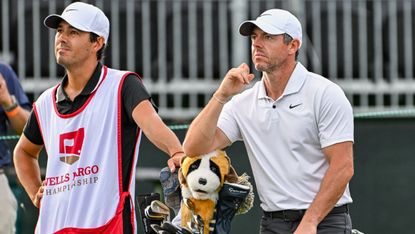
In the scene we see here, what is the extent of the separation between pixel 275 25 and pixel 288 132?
55 centimetres

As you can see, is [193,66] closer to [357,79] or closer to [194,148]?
[357,79]

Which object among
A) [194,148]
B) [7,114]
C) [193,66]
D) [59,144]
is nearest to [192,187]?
[194,148]

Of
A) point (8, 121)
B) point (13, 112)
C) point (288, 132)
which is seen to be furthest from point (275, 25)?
point (8, 121)

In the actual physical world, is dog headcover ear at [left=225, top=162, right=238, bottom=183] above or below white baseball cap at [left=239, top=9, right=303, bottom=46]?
below

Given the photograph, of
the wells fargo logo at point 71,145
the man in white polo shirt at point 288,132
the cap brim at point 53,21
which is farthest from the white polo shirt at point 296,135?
the cap brim at point 53,21

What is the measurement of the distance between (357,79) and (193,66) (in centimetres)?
157

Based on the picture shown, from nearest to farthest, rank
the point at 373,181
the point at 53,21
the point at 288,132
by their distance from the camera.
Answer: the point at 288,132 < the point at 53,21 < the point at 373,181

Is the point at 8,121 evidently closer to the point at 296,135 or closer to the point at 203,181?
the point at 203,181

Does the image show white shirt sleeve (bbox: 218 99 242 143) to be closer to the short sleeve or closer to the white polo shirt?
the white polo shirt

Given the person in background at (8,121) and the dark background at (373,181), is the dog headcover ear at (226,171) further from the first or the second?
the dark background at (373,181)

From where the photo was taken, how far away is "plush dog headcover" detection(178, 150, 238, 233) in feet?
22.6

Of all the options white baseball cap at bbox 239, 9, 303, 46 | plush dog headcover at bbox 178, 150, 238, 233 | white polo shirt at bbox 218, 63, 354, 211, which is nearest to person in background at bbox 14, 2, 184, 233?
plush dog headcover at bbox 178, 150, 238, 233

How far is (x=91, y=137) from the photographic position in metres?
6.71

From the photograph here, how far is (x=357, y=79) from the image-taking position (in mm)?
12883
